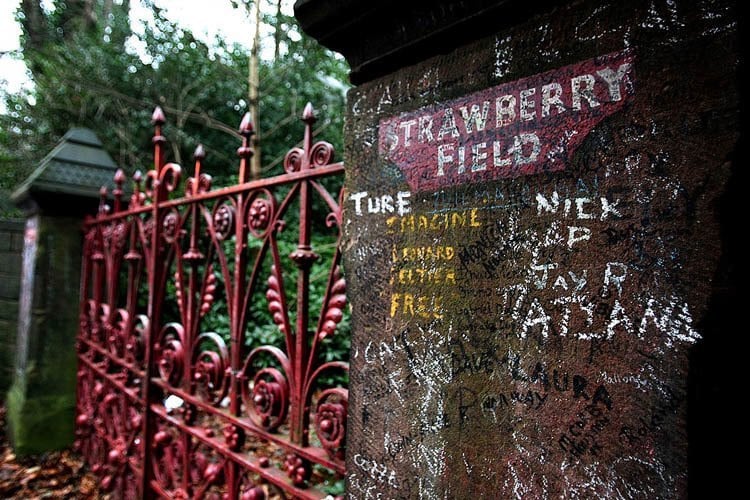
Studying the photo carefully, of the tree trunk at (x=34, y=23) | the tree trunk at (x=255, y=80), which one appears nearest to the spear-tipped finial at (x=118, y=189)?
the tree trunk at (x=255, y=80)

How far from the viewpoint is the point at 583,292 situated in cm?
80

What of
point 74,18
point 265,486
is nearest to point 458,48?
point 265,486

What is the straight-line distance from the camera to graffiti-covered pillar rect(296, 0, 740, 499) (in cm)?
71

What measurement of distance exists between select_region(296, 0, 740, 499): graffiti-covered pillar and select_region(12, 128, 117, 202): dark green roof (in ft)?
10.1

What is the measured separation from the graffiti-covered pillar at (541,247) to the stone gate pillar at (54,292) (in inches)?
123

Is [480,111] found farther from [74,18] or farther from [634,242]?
[74,18]

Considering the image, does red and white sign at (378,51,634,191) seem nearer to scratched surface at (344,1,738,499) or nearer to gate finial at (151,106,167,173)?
scratched surface at (344,1,738,499)

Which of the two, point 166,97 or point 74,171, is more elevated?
point 166,97

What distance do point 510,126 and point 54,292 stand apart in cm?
383

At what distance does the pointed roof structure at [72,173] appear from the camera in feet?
11.0

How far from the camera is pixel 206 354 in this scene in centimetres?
198

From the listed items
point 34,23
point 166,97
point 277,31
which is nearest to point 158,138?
point 277,31

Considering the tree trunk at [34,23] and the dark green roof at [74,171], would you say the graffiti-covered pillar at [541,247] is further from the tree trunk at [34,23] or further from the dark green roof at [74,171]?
the tree trunk at [34,23]

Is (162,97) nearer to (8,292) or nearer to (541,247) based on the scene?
(8,292)
